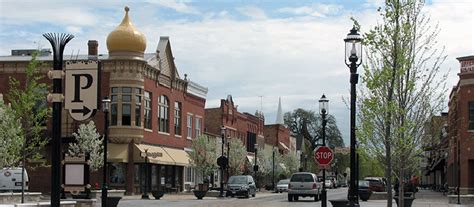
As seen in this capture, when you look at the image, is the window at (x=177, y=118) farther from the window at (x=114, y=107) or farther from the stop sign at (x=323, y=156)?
Answer: the stop sign at (x=323, y=156)

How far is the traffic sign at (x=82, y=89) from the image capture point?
11.6 m

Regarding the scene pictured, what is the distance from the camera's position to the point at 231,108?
86188 mm

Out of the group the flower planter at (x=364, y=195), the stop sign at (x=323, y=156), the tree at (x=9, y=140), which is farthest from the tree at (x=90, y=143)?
the stop sign at (x=323, y=156)

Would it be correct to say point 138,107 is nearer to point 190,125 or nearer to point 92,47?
point 92,47

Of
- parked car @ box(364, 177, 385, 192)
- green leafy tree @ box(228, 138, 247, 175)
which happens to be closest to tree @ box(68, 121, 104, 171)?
parked car @ box(364, 177, 385, 192)

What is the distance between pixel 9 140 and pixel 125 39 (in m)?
24.2

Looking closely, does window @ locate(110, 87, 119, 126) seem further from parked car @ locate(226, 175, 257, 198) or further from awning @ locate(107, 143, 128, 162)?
parked car @ locate(226, 175, 257, 198)

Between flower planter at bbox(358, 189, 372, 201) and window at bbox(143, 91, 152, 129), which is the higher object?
window at bbox(143, 91, 152, 129)

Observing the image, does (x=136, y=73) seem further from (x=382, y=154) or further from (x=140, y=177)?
(x=382, y=154)

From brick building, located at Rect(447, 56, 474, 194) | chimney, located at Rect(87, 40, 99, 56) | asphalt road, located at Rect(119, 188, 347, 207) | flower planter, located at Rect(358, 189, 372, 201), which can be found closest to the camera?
asphalt road, located at Rect(119, 188, 347, 207)

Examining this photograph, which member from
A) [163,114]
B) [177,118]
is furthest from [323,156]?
[177,118]

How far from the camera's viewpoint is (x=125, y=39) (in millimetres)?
54469

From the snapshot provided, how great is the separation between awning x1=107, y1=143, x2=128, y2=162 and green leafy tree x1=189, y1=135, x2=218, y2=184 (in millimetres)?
10907

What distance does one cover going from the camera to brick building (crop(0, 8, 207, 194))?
5484 cm
